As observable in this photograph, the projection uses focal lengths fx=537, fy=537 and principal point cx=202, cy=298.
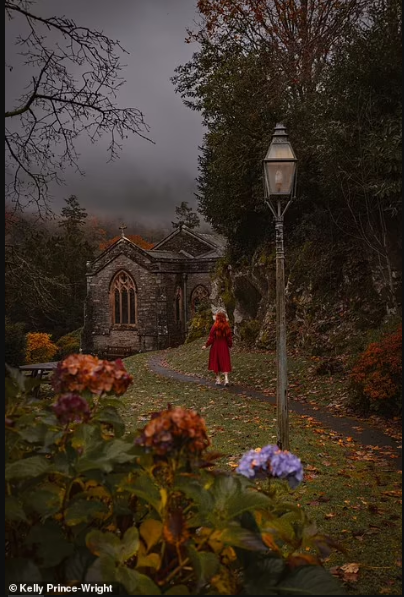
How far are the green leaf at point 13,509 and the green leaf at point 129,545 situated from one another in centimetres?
37

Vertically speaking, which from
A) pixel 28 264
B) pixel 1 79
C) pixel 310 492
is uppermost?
pixel 1 79

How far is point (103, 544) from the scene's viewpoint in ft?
6.28

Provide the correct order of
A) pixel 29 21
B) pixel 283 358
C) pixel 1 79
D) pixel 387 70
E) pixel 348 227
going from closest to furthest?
pixel 1 79 → pixel 29 21 → pixel 283 358 → pixel 387 70 → pixel 348 227

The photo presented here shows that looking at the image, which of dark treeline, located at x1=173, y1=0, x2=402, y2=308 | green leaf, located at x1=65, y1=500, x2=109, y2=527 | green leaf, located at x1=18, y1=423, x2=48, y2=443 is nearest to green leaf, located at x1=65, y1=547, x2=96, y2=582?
green leaf, located at x1=65, y1=500, x2=109, y2=527

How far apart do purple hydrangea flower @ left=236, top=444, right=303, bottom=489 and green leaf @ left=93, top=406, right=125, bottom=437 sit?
56 centimetres

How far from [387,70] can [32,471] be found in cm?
700

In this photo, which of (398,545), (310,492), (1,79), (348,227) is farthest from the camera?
(348,227)

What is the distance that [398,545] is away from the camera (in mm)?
3387

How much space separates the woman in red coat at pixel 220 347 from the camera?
10.9 meters

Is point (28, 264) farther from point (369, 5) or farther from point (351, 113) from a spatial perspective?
point (351, 113)

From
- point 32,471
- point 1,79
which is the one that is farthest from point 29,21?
point 32,471

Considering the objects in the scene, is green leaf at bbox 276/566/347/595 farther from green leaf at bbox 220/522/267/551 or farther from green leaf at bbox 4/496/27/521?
green leaf at bbox 4/496/27/521

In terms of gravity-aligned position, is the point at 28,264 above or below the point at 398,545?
above

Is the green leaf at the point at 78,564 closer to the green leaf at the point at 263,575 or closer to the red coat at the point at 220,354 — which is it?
the green leaf at the point at 263,575
